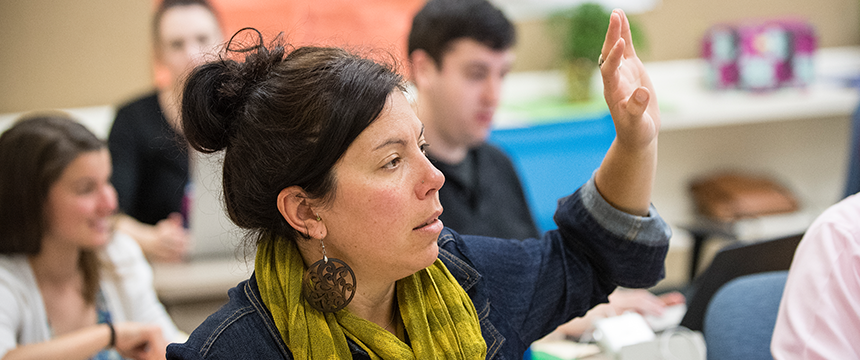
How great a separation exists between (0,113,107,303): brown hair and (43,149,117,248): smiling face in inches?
0.7

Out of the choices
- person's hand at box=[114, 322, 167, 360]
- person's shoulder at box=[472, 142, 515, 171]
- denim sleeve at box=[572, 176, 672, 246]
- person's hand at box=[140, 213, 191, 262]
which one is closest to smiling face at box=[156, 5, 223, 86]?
person's hand at box=[140, 213, 191, 262]

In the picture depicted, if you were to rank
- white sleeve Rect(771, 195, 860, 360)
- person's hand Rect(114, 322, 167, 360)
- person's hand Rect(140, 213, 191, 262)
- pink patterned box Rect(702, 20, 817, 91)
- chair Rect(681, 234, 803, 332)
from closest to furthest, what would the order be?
white sleeve Rect(771, 195, 860, 360) < person's hand Rect(114, 322, 167, 360) < chair Rect(681, 234, 803, 332) < person's hand Rect(140, 213, 191, 262) < pink patterned box Rect(702, 20, 817, 91)

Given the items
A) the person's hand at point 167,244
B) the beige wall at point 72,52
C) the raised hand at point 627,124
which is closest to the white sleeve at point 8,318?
the person's hand at point 167,244

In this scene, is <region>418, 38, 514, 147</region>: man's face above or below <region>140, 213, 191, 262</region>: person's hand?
above

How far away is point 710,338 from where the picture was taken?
136 cm

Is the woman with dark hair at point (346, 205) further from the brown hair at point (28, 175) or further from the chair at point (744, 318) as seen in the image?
the brown hair at point (28, 175)

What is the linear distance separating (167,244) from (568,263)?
155 centimetres

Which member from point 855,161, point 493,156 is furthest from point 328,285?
point 855,161

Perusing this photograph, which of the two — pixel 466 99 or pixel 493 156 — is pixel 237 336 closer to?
pixel 466 99

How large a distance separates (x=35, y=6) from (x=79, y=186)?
1890mm

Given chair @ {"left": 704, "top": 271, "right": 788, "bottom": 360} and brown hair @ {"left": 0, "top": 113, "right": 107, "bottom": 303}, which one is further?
brown hair @ {"left": 0, "top": 113, "right": 107, "bottom": 303}

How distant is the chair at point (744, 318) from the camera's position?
130 centimetres

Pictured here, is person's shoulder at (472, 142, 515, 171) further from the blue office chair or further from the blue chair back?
the blue office chair

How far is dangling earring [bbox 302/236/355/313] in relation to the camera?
0.98 m
